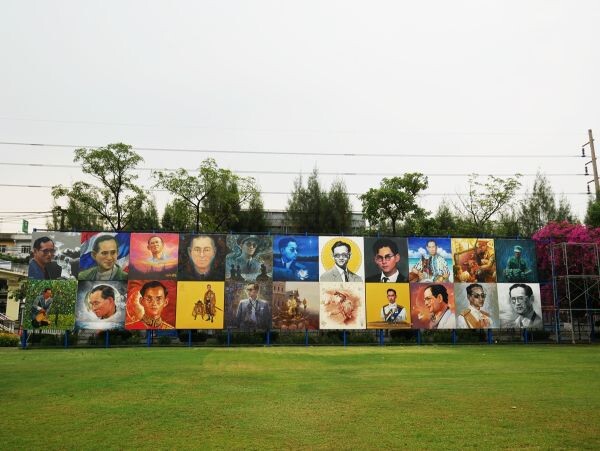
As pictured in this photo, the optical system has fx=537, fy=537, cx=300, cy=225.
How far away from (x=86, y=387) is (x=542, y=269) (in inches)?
1200

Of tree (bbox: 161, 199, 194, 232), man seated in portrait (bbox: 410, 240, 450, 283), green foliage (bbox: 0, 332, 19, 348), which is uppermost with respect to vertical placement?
tree (bbox: 161, 199, 194, 232)

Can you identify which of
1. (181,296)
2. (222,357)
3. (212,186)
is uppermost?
(212,186)

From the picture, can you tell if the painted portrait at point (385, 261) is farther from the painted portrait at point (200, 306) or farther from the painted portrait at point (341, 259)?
the painted portrait at point (200, 306)

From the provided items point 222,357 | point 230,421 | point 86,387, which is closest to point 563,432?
point 230,421

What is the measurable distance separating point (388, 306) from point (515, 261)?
887 centimetres

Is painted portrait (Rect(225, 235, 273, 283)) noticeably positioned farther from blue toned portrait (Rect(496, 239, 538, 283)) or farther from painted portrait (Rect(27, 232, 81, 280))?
blue toned portrait (Rect(496, 239, 538, 283))

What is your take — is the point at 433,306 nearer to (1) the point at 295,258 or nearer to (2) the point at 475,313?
(2) the point at 475,313

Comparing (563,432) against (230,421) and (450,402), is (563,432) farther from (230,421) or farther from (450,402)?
(230,421)

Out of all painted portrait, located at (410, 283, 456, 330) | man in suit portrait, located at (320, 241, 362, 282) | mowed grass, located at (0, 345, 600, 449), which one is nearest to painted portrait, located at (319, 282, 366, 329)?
man in suit portrait, located at (320, 241, 362, 282)

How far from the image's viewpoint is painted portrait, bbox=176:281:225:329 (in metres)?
31.2

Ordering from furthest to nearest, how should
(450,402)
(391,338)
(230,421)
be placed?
1. (391,338)
2. (450,402)
3. (230,421)

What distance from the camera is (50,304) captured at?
3022 cm

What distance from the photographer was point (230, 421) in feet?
30.3

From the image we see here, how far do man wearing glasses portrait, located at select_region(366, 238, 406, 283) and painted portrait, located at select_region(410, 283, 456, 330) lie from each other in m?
1.29
